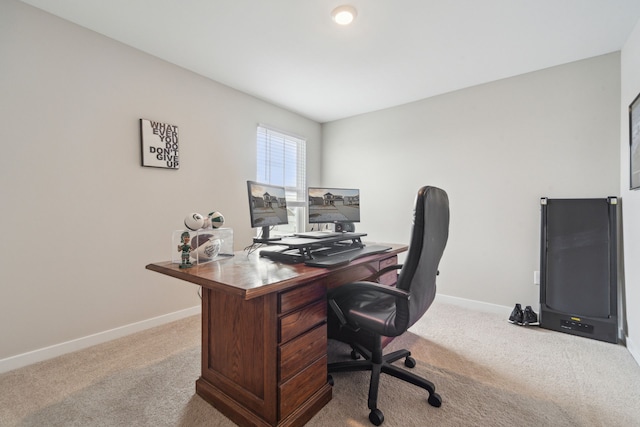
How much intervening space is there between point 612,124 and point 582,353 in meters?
1.95

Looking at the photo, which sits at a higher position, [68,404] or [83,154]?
[83,154]

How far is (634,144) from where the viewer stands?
6.82ft

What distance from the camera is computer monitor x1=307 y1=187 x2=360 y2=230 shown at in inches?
91.7

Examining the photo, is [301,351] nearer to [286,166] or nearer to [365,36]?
[365,36]

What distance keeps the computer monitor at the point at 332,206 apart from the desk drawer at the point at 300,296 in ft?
2.75

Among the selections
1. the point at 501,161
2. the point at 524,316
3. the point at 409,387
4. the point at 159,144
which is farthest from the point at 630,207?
the point at 159,144

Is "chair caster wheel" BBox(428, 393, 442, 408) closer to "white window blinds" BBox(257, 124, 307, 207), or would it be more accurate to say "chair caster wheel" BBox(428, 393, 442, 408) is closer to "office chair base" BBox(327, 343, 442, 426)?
"office chair base" BBox(327, 343, 442, 426)

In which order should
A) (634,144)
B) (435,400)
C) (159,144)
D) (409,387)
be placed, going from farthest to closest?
(159,144) < (634,144) < (409,387) < (435,400)

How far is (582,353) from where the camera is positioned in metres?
2.14

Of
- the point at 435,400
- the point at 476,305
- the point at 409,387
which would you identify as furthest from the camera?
the point at 476,305

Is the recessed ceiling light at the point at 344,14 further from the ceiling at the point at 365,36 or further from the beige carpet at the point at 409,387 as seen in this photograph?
the beige carpet at the point at 409,387

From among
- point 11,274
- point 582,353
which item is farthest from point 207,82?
point 582,353

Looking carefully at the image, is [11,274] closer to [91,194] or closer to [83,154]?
[91,194]

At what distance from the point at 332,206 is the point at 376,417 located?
59.2 inches
